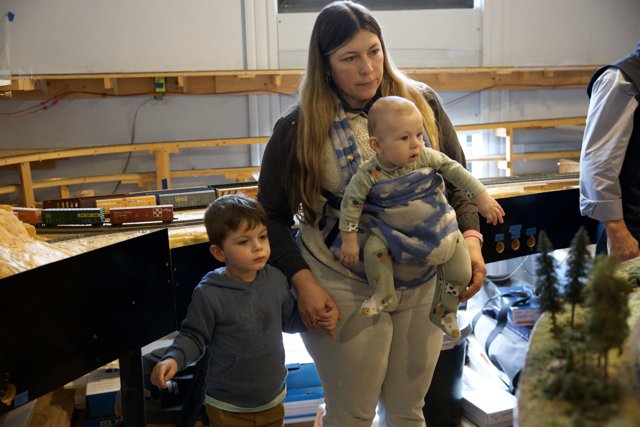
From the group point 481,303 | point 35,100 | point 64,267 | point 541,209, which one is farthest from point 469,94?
point 64,267

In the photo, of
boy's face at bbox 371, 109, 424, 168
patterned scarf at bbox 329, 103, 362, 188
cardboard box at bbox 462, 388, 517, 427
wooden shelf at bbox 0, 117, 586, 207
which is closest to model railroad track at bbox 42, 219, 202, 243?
patterned scarf at bbox 329, 103, 362, 188

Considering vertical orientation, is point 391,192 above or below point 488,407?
above

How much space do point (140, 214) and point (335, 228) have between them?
1116 mm

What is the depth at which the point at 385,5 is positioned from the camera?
5.55 m

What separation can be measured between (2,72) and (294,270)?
3462mm

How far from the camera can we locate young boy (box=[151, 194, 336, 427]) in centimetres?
202

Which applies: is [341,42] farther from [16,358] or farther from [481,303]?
[481,303]

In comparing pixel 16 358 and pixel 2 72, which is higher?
pixel 2 72

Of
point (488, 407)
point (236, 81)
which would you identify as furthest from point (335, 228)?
point (236, 81)

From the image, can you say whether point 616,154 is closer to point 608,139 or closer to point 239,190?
point 608,139

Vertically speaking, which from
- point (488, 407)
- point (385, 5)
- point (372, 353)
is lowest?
point (488, 407)

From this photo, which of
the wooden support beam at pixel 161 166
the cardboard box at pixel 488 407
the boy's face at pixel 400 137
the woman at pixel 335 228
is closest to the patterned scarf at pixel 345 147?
the woman at pixel 335 228

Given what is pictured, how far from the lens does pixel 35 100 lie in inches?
203

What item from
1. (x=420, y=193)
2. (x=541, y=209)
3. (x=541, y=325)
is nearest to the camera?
(x=541, y=325)
